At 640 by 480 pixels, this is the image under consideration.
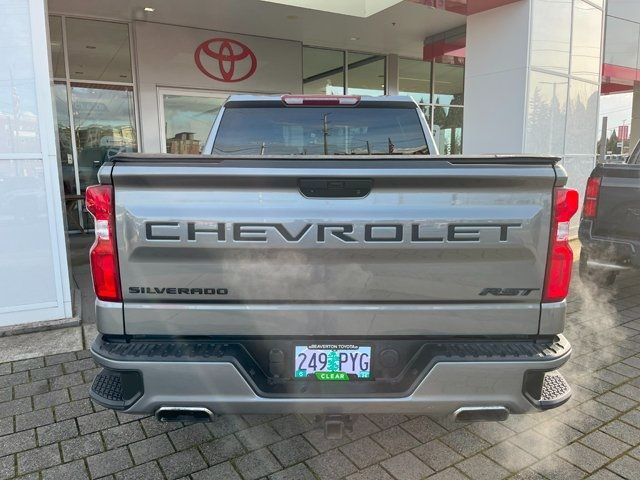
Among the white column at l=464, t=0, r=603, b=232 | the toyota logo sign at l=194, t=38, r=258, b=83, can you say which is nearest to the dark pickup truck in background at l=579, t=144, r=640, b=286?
the white column at l=464, t=0, r=603, b=232

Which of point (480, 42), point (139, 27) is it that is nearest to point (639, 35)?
point (480, 42)

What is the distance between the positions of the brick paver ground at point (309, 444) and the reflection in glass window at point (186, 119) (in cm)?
795

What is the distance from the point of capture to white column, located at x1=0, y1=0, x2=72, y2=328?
4.41m

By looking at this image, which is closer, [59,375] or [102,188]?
[102,188]

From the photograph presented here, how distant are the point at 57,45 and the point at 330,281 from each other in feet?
32.1

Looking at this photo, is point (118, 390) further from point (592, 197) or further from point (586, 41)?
point (586, 41)

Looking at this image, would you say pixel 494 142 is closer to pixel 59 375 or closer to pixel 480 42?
pixel 480 42

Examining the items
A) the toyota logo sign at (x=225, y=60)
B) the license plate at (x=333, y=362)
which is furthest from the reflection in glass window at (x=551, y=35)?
the license plate at (x=333, y=362)

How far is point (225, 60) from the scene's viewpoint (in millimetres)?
10773

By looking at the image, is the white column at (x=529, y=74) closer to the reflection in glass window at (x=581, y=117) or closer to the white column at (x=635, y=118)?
the reflection in glass window at (x=581, y=117)

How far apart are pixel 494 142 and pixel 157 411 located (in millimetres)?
7308

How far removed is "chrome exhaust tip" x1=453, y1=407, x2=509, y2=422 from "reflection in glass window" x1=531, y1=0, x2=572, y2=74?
273 inches

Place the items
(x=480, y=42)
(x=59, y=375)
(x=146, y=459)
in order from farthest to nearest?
(x=480, y=42) < (x=59, y=375) < (x=146, y=459)

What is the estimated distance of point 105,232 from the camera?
209 cm
